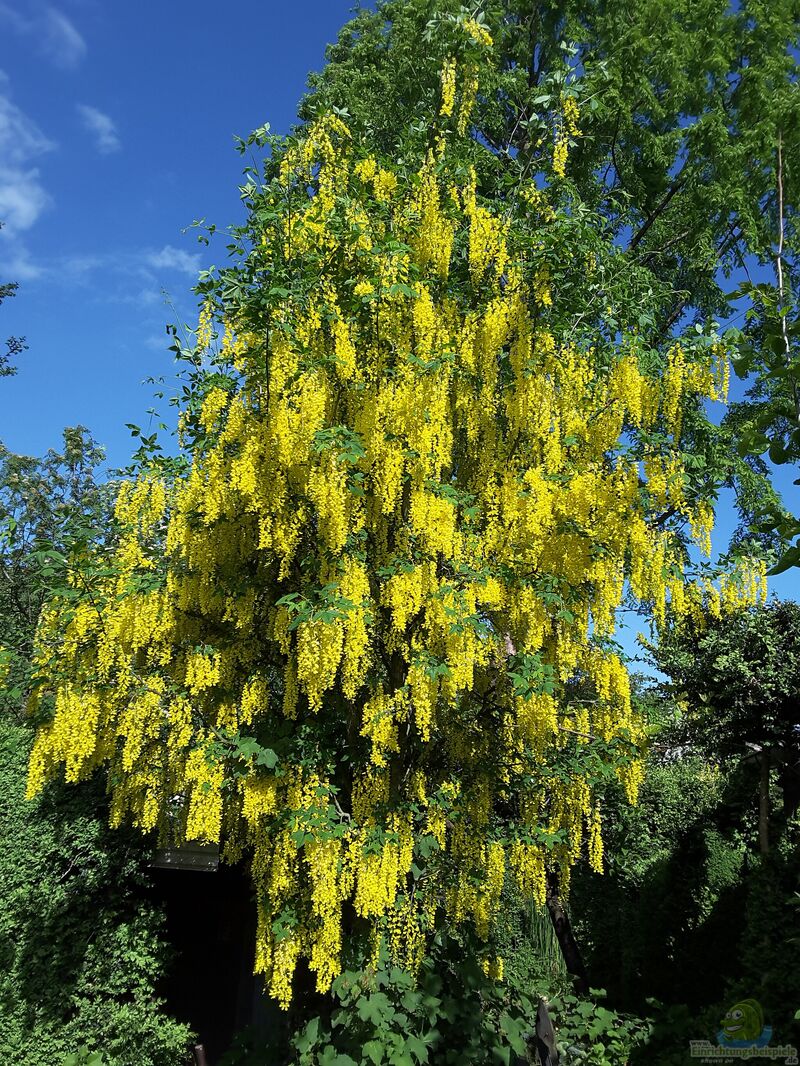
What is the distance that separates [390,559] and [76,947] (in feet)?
16.5

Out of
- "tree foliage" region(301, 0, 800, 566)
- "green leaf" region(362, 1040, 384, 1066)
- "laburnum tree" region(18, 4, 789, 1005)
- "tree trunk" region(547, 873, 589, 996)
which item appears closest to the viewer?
"green leaf" region(362, 1040, 384, 1066)

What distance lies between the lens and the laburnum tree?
15.9 feet

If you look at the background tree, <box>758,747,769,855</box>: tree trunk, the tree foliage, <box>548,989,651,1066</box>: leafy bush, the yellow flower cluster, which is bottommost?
<box>548,989,651,1066</box>: leafy bush

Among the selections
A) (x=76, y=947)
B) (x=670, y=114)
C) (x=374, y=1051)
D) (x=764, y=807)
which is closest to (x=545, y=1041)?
(x=374, y=1051)

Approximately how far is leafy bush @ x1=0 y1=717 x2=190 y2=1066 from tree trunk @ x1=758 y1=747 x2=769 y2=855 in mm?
6134

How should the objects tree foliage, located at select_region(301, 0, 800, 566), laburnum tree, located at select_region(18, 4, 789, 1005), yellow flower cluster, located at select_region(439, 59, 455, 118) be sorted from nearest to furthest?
laburnum tree, located at select_region(18, 4, 789, 1005) < yellow flower cluster, located at select_region(439, 59, 455, 118) < tree foliage, located at select_region(301, 0, 800, 566)

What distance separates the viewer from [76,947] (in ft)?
21.6

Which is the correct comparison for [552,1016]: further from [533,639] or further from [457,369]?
[457,369]

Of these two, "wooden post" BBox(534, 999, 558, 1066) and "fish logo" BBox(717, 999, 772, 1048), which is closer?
"wooden post" BBox(534, 999, 558, 1066)

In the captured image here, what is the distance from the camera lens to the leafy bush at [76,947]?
6.44 metres

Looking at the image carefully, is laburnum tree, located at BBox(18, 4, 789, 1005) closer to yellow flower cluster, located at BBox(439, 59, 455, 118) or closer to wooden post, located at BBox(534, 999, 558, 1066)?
yellow flower cluster, located at BBox(439, 59, 455, 118)

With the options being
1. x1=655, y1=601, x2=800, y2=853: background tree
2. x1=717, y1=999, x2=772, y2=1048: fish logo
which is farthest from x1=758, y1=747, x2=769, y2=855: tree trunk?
x1=717, y1=999, x2=772, y2=1048: fish logo

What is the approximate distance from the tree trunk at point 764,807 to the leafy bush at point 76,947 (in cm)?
613

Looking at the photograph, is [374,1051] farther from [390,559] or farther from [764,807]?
[764,807]
